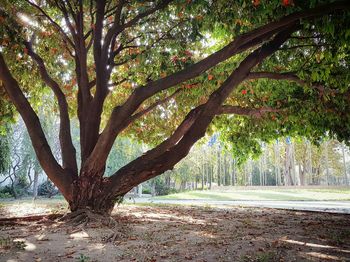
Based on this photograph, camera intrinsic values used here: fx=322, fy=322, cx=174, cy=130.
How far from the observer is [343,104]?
9.18 m

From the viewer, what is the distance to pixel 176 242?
665cm

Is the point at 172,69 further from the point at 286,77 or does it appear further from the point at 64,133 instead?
the point at 64,133

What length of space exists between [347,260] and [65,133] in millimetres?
8646

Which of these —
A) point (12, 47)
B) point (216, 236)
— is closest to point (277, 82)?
point (216, 236)

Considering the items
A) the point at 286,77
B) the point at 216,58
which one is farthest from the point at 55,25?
the point at 286,77

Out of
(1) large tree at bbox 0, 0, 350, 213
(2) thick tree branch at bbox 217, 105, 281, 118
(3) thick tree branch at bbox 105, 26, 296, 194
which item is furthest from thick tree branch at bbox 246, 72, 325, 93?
(2) thick tree branch at bbox 217, 105, 281, 118

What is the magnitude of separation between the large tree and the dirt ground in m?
1.62

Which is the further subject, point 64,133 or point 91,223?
point 64,133

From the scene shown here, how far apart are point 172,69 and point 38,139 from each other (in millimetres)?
4565

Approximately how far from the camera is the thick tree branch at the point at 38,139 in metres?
9.52

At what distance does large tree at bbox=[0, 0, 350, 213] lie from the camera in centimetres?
730

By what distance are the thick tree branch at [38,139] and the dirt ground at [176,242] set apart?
1173mm

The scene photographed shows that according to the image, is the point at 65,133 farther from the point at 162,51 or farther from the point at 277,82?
the point at 277,82

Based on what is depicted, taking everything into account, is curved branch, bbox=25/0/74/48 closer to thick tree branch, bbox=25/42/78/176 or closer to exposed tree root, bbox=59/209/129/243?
thick tree branch, bbox=25/42/78/176
